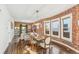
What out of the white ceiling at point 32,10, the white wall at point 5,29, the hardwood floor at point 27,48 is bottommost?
the hardwood floor at point 27,48

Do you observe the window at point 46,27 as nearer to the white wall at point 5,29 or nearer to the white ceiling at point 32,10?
the white ceiling at point 32,10

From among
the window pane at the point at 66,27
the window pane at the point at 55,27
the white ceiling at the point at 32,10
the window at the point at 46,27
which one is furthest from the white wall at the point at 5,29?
the window pane at the point at 66,27

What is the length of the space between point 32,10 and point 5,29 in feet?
2.54

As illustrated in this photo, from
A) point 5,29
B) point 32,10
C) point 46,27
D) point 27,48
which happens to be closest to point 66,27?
point 46,27

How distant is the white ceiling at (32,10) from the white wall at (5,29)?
0.38 feet

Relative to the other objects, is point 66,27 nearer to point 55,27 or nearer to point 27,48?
point 55,27

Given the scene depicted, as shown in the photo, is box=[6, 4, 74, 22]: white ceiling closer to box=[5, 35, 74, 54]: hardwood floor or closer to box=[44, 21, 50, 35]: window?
box=[44, 21, 50, 35]: window

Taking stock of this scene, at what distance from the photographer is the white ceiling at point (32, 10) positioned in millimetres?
2545

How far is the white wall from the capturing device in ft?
8.41
